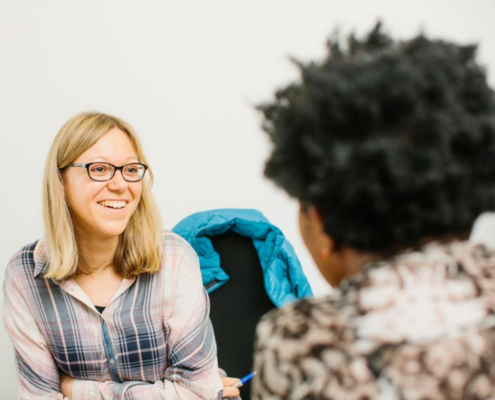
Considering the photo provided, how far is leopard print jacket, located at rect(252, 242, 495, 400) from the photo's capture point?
22.5 inches

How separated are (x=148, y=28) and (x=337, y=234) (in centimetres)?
162

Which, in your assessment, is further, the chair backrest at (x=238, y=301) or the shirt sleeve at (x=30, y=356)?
the chair backrest at (x=238, y=301)

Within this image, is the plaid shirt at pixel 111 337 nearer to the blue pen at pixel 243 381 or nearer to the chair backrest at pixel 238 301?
the blue pen at pixel 243 381

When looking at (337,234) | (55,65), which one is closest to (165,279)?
(337,234)

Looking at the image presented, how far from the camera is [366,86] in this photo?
603 millimetres

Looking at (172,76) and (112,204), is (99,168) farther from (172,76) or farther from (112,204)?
(172,76)

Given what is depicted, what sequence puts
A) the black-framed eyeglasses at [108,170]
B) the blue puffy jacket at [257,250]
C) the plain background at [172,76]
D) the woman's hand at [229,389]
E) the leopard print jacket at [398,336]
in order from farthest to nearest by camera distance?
the plain background at [172,76], the blue puffy jacket at [257,250], the woman's hand at [229,389], the black-framed eyeglasses at [108,170], the leopard print jacket at [398,336]

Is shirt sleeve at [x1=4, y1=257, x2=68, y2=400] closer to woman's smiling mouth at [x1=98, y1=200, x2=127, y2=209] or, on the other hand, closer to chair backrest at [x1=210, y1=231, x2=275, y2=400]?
woman's smiling mouth at [x1=98, y1=200, x2=127, y2=209]

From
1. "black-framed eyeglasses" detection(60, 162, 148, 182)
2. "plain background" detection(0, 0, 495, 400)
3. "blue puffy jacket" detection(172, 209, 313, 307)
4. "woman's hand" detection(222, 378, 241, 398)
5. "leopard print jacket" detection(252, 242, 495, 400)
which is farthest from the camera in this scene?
"plain background" detection(0, 0, 495, 400)

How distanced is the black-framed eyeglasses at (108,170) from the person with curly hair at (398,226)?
0.78 m

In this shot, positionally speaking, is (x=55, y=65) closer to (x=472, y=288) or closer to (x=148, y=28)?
(x=148, y=28)

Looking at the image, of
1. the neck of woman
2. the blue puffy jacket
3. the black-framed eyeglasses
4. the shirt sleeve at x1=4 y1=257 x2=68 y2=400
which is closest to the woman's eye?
the black-framed eyeglasses

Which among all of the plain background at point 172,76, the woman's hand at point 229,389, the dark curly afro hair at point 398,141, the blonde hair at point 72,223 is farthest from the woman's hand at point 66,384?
the dark curly afro hair at point 398,141

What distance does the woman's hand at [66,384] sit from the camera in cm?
133
